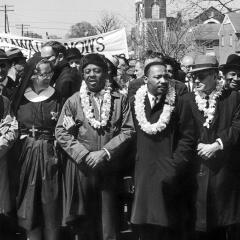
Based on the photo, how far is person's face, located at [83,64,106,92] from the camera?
252 inches

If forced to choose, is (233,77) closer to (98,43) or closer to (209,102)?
(209,102)

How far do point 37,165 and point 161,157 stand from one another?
1.28 m

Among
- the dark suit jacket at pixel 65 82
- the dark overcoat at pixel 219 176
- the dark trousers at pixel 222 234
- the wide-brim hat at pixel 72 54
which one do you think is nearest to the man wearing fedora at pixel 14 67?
the wide-brim hat at pixel 72 54

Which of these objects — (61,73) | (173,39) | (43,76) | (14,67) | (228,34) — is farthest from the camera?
(228,34)

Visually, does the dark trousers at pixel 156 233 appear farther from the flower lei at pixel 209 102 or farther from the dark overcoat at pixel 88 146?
the flower lei at pixel 209 102

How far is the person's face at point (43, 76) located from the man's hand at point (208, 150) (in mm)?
1792

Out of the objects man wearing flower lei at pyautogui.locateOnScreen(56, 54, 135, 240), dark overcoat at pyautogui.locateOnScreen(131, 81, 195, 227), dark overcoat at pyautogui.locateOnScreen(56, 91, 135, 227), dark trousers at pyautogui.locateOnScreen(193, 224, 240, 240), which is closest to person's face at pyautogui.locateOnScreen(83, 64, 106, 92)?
man wearing flower lei at pyautogui.locateOnScreen(56, 54, 135, 240)

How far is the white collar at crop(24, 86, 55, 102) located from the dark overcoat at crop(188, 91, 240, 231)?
161cm

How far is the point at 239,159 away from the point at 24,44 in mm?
8186

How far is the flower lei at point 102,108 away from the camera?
6.29 metres

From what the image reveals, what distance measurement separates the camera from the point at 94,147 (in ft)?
20.6

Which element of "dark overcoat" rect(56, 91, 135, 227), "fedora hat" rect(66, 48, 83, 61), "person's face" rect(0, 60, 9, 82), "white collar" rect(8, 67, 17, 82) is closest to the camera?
"dark overcoat" rect(56, 91, 135, 227)

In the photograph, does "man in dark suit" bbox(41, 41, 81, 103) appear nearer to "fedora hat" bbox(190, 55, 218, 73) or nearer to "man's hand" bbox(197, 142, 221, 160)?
"fedora hat" bbox(190, 55, 218, 73)

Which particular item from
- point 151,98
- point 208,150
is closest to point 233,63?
point 151,98
